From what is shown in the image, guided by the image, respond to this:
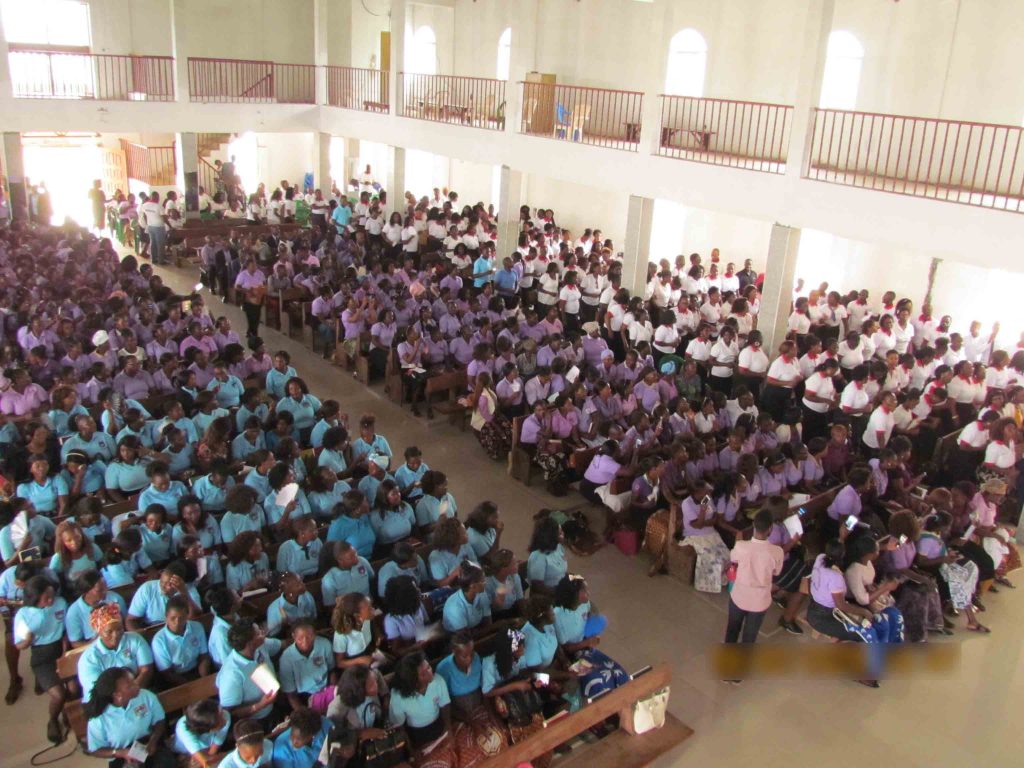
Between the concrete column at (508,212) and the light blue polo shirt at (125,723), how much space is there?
14.1 metres

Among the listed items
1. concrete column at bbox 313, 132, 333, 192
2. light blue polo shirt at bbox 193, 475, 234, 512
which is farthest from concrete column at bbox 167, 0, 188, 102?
light blue polo shirt at bbox 193, 475, 234, 512

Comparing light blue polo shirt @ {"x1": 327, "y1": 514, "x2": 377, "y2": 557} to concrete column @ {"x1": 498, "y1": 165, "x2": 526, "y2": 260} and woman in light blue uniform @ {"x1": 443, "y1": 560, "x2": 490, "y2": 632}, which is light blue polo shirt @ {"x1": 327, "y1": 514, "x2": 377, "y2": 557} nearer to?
woman in light blue uniform @ {"x1": 443, "y1": 560, "x2": 490, "y2": 632}

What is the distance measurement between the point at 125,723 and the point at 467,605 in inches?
99.7

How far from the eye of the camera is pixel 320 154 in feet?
84.4

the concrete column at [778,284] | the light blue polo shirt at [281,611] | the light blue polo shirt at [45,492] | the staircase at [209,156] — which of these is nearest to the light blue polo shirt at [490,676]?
the light blue polo shirt at [281,611]

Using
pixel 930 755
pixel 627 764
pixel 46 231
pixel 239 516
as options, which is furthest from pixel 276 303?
pixel 930 755

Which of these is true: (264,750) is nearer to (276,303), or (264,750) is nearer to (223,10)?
(276,303)

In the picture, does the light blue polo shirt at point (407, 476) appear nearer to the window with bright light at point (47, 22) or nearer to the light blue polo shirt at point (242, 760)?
the light blue polo shirt at point (242, 760)

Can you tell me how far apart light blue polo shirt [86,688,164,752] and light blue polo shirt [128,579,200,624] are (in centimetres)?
85

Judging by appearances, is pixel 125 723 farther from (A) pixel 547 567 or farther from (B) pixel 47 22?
(B) pixel 47 22

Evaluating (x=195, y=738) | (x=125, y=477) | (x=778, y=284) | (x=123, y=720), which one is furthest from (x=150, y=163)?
(x=195, y=738)

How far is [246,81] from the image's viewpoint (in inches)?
1024

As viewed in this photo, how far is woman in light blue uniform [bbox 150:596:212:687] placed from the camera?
20.6 ft

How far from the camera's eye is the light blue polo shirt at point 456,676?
650 cm
